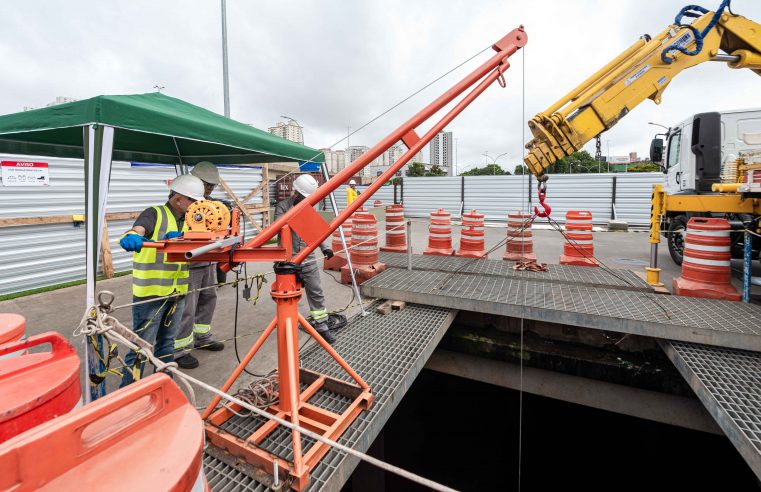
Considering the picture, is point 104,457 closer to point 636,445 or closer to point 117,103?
point 117,103

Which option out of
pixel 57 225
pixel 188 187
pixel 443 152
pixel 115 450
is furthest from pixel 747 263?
pixel 443 152

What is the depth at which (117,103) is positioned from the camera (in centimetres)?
284

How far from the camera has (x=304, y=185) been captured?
4.71 m

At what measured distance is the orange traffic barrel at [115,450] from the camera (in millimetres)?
1034

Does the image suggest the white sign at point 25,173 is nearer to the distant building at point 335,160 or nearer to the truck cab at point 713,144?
the distant building at point 335,160

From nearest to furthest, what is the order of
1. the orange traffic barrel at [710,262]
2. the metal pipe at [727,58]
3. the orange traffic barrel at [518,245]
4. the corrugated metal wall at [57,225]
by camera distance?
the orange traffic barrel at [710,262] < the metal pipe at [727,58] < the corrugated metal wall at [57,225] < the orange traffic barrel at [518,245]

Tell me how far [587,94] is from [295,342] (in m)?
5.53

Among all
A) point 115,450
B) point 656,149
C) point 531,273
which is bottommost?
point 531,273

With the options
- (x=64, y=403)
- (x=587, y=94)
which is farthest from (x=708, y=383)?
(x=64, y=403)

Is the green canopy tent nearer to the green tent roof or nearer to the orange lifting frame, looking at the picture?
the green tent roof

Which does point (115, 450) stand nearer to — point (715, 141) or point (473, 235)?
point (473, 235)

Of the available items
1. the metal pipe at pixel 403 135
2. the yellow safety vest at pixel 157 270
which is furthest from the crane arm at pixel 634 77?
the yellow safety vest at pixel 157 270

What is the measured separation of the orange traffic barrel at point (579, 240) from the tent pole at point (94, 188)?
772cm

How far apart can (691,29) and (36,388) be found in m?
8.20
